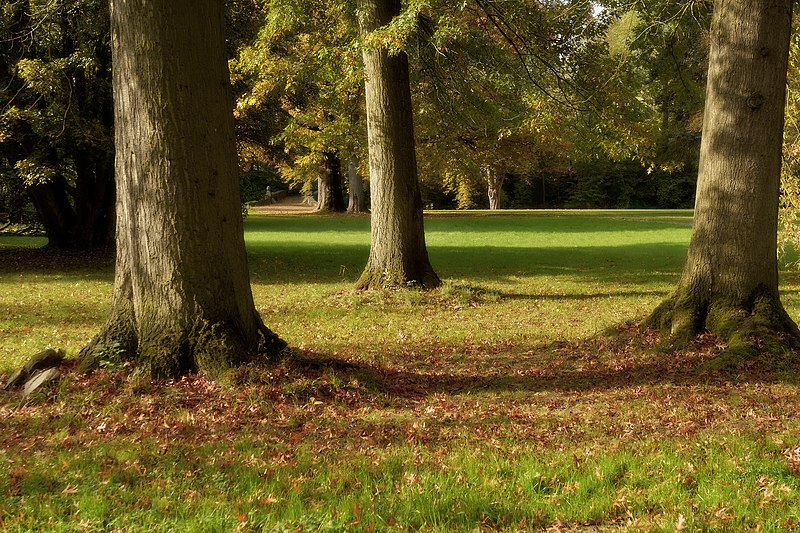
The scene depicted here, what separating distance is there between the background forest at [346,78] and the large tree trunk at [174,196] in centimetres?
510

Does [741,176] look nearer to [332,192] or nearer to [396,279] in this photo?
[396,279]

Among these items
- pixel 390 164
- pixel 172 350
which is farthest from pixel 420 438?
pixel 390 164

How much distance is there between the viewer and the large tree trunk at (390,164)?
13.3m

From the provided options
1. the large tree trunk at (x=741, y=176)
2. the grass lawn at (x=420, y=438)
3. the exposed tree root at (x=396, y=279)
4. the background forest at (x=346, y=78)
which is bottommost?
the grass lawn at (x=420, y=438)

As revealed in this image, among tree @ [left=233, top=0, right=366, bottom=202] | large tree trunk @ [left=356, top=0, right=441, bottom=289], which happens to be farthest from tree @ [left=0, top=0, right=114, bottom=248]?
large tree trunk @ [left=356, top=0, right=441, bottom=289]

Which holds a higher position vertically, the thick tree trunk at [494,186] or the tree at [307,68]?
the tree at [307,68]

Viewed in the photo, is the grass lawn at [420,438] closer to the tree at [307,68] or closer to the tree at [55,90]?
the tree at [307,68]

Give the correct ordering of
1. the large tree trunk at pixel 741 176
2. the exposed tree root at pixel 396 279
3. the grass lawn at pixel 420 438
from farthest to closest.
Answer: the exposed tree root at pixel 396 279
the large tree trunk at pixel 741 176
the grass lawn at pixel 420 438

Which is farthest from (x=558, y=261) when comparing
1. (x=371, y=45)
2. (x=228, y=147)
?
(x=228, y=147)

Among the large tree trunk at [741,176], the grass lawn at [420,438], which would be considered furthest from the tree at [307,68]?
the grass lawn at [420,438]

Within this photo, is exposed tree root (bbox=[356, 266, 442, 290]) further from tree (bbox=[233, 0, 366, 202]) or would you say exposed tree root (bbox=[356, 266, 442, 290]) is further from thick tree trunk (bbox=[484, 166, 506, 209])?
thick tree trunk (bbox=[484, 166, 506, 209])

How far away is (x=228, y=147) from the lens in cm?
671

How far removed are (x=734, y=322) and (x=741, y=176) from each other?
5.32ft

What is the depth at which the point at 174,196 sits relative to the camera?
6.29m
